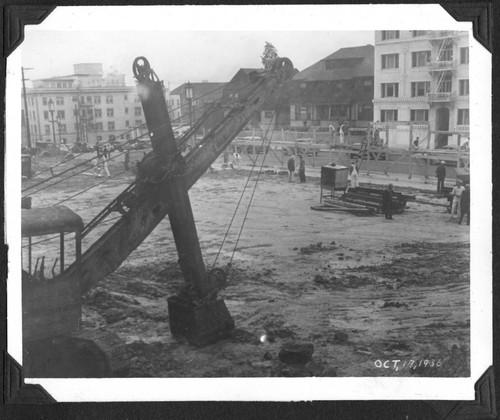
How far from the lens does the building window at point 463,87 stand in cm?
445

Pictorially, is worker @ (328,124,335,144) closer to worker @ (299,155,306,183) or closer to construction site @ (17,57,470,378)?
construction site @ (17,57,470,378)

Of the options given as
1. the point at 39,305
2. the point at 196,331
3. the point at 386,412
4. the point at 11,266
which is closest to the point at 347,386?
the point at 386,412

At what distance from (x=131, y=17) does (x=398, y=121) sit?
233cm

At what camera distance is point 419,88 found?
4.70 metres

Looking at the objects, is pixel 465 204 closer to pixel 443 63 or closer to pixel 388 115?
pixel 388 115

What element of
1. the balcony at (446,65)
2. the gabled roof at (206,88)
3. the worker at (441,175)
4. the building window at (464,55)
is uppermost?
the building window at (464,55)

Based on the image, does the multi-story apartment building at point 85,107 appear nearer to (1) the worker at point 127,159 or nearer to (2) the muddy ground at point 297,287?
(1) the worker at point 127,159

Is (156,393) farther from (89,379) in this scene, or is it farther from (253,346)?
(253,346)

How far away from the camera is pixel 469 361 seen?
4520 mm

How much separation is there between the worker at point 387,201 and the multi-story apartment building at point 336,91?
2.12 feet

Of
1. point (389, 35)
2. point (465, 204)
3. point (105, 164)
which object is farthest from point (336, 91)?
point (105, 164)

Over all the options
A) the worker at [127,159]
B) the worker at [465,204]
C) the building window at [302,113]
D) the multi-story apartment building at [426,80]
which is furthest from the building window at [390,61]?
the worker at [127,159]

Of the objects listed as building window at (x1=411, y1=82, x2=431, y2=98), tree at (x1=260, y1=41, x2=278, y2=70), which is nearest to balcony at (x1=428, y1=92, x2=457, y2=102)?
building window at (x1=411, y1=82, x2=431, y2=98)

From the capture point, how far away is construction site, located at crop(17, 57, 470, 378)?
14.6ft
